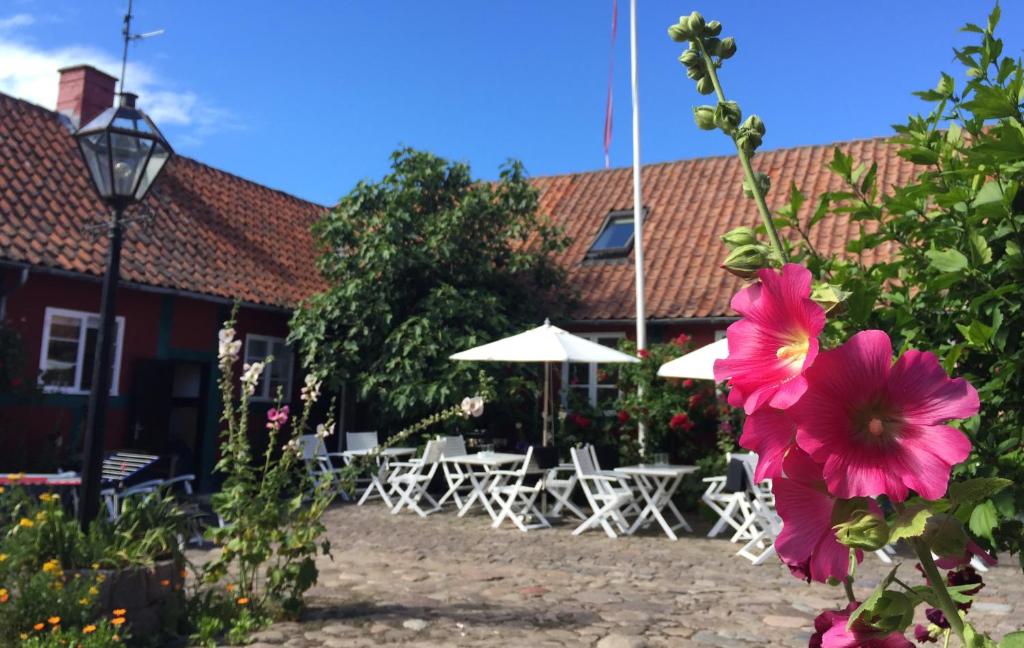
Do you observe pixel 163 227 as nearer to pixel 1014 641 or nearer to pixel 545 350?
pixel 545 350

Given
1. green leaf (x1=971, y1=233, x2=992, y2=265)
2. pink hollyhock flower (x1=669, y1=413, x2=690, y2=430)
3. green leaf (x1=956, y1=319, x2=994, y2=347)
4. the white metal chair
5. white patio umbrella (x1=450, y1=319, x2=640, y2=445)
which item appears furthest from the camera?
pink hollyhock flower (x1=669, y1=413, x2=690, y2=430)

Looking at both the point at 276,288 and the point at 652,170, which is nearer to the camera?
the point at 276,288

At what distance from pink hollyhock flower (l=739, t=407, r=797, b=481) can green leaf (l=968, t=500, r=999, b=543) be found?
1.86ft

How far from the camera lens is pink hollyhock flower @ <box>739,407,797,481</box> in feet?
2.24

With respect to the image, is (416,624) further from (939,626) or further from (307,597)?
(939,626)

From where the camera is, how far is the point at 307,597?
19.6 feet

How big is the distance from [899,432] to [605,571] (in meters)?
6.96

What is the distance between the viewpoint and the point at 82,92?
538 inches

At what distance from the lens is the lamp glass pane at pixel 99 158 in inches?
206

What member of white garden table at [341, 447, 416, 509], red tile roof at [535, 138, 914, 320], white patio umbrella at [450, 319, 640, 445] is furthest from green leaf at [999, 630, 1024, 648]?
red tile roof at [535, 138, 914, 320]

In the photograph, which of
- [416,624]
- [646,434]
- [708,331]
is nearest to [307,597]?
[416,624]

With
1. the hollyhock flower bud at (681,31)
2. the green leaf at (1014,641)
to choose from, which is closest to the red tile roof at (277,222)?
the hollyhock flower bud at (681,31)

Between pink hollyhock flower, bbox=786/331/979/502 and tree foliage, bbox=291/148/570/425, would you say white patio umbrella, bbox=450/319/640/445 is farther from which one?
pink hollyhock flower, bbox=786/331/979/502

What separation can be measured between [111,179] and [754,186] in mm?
5224
